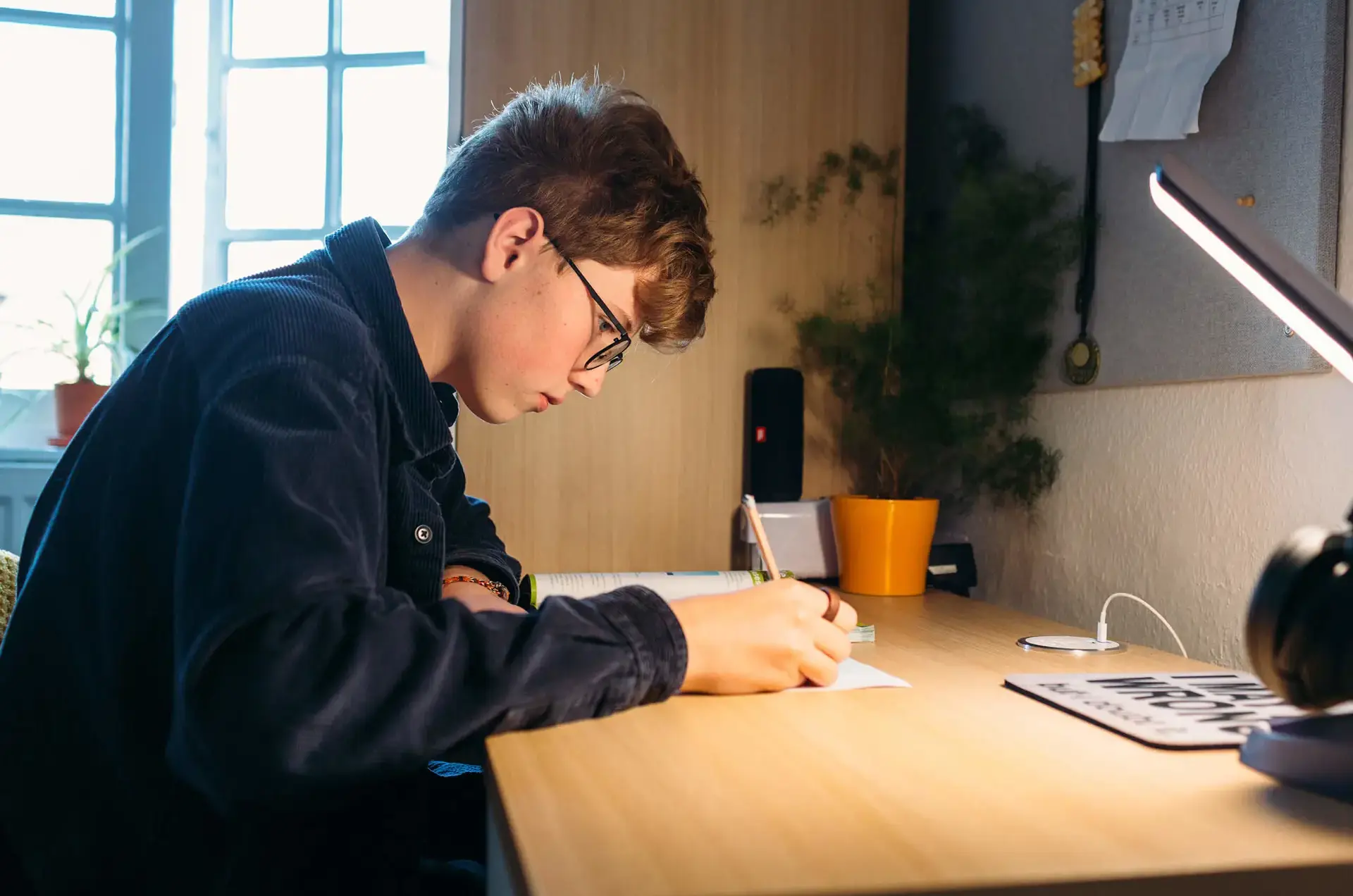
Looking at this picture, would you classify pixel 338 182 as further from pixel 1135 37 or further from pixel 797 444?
pixel 1135 37

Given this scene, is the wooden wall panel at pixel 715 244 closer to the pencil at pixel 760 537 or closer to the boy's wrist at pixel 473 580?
the boy's wrist at pixel 473 580

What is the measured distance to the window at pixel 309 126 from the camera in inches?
93.5

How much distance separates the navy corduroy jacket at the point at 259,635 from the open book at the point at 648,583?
1.63ft

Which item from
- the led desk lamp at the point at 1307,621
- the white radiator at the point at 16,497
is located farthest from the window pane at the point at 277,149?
the led desk lamp at the point at 1307,621

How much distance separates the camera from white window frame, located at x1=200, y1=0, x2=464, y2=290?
236 cm

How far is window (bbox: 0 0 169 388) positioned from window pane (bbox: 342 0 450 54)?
41 cm

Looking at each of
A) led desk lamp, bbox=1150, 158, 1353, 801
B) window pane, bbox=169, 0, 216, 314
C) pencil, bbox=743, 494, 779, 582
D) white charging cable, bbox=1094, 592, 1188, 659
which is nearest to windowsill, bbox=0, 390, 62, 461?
window pane, bbox=169, 0, 216, 314

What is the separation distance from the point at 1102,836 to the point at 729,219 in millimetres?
1314

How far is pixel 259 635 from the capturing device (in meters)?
0.58

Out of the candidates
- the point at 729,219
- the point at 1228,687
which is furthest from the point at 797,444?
the point at 1228,687

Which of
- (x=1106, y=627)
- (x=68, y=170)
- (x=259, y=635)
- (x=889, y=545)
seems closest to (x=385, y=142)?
(x=68, y=170)

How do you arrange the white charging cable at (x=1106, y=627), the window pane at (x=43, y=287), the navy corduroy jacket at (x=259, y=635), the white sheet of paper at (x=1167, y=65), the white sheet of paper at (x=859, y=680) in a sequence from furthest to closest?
1. the window pane at (x=43, y=287)
2. the white sheet of paper at (x=1167, y=65)
3. the white charging cable at (x=1106, y=627)
4. the white sheet of paper at (x=859, y=680)
5. the navy corduroy jacket at (x=259, y=635)

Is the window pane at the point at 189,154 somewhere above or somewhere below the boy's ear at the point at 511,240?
above

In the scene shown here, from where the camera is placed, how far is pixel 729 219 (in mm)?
1697
